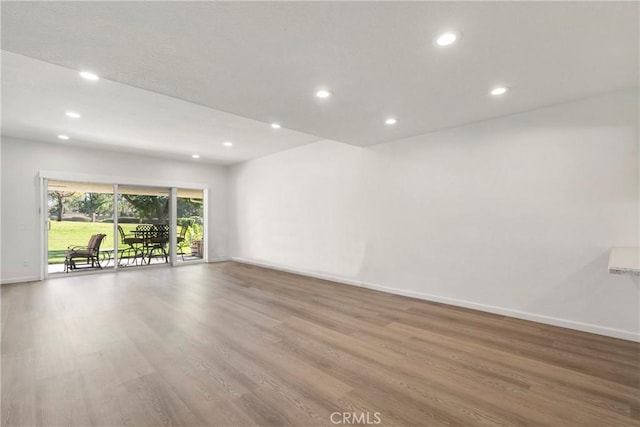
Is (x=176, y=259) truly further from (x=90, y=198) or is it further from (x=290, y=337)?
(x=290, y=337)

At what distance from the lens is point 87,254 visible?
6359 millimetres

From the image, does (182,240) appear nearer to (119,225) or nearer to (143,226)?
(143,226)

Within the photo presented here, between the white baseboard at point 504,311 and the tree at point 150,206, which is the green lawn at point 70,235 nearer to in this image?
the tree at point 150,206

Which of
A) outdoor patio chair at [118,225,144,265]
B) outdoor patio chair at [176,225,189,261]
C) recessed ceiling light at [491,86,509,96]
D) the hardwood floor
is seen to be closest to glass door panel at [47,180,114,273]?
outdoor patio chair at [118,225,144,265]

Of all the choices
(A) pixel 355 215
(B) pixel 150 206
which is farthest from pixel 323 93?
(B) pixel 150 206

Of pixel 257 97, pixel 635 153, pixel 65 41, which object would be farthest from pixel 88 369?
pixel 635 153

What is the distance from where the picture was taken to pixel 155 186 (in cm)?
730

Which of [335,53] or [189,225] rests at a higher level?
[335,53]

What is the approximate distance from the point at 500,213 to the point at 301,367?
3.17 metres

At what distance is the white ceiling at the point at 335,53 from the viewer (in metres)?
1.78

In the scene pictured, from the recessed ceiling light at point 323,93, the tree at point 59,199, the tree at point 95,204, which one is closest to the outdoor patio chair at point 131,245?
the tree at point 95,204

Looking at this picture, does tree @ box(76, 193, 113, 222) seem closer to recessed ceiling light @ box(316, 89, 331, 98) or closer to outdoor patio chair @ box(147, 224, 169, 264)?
outdoor patio chair @ box(147, 224, 169, 264)

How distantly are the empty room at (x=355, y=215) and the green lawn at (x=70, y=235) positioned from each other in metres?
0.07

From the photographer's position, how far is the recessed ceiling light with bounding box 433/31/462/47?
1999 mm
